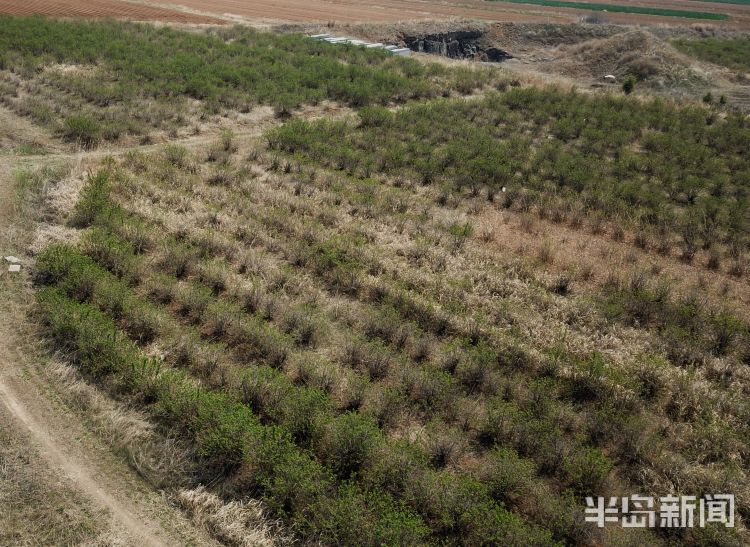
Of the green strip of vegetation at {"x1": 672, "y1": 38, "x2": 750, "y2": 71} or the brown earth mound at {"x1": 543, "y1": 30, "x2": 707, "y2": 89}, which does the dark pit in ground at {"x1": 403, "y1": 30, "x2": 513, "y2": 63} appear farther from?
the green strip of vegetation at {"x1": 672, "y1": 38, "x2": 750, "y2": 71}

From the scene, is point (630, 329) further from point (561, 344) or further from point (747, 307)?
point (747, 307)

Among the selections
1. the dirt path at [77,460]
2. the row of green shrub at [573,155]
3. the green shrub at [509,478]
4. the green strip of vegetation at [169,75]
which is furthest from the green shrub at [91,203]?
the green shrub at [509,478]

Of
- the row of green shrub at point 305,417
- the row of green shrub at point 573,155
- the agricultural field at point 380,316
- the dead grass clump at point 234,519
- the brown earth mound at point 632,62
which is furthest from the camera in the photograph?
the brown earth mound at point 632,62

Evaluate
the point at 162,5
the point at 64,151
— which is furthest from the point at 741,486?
the point at 162,5

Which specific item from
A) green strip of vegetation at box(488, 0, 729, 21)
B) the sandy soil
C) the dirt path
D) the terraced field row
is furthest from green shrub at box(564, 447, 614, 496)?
green strip of vegetation at box(488, 0, 729, 21)

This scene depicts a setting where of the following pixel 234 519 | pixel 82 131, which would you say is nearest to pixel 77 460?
pixel 234 519

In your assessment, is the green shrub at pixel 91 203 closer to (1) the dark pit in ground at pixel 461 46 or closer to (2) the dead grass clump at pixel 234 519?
(2) the dead grass clump at pixel 234 519
